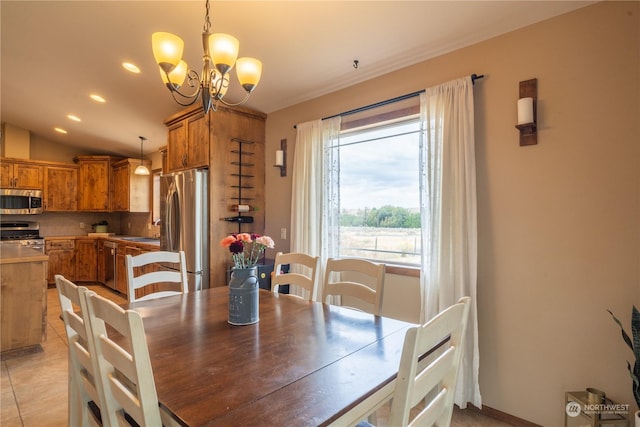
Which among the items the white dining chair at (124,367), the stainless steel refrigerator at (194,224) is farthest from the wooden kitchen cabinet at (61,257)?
the white dining chair at (124,367)

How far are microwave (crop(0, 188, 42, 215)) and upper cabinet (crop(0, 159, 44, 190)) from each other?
0.40 feet

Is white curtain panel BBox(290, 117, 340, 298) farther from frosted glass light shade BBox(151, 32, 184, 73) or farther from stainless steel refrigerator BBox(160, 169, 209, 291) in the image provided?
frosted glass light shade BBox(151, 32, 184, 73)

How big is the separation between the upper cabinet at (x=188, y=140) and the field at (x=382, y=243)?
173cm

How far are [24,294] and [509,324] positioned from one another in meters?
4.16

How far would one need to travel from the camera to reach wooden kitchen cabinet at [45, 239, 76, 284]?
6.07m

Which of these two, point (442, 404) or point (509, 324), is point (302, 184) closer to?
point (509, 324)

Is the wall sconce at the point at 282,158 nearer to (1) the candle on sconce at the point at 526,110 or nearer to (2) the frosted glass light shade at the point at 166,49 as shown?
(2) the frosted glass light shade at the point at 166,49

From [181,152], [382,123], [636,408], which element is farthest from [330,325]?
[181,152]

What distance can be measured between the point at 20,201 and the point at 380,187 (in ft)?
21.6

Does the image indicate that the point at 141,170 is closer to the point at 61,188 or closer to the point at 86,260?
the point at 61,188

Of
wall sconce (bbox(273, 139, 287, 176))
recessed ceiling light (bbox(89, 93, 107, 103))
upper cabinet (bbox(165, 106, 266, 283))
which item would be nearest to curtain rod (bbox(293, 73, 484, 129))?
wall sconce (bbox(273, 139, 287, 176))

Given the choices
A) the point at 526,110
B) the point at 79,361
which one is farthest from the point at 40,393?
the point at 526,110

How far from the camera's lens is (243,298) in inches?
61.8

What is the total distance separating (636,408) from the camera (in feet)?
5.61
